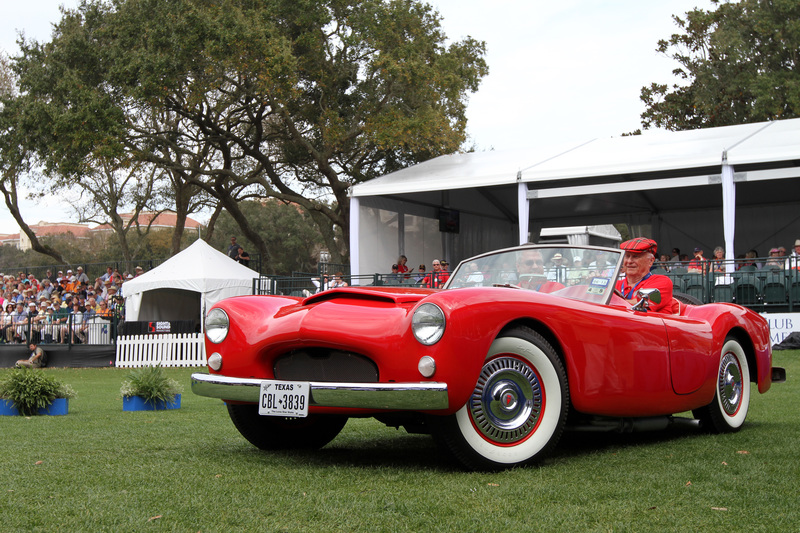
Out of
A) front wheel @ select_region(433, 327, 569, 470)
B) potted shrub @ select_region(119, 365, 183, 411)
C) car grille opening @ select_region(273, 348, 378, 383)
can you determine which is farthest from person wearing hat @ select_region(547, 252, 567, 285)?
potted shrub @ select_region(119, 365, 183, 411)

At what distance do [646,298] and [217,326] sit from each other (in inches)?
107

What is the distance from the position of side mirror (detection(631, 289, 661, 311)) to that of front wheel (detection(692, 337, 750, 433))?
0.95 metres

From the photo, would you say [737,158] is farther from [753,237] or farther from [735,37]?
[735,37]

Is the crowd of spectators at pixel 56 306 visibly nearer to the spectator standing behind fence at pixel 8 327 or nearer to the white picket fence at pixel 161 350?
the spectator standing behind fence at pixel 8 327

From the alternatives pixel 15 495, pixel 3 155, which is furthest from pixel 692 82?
pixel 15 495

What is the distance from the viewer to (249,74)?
950 inches

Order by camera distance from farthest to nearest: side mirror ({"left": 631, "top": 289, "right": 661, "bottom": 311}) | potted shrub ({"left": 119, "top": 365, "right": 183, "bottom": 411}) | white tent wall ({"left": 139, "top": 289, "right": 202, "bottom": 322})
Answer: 1. white tent wall ({"left": 139, "top": 289, "right": 202, "bottom": 322})
2. potted shrub ({"left": 119, "top": 365, "right": 183, "bottom": 411})
3. side mirror ({"left": 631, "top": 289, "right": 661, "bottom": 311})

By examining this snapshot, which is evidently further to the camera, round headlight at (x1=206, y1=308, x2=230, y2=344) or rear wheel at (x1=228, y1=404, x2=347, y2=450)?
rear wheel at (x1=228, y1=404, x2=347, y2=450)

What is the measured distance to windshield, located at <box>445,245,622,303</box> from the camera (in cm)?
519

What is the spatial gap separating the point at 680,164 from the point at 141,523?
16.3 metres

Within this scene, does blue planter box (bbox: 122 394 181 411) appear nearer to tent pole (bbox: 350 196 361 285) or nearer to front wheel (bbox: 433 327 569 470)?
front wheel (bbox: 433 327 569 470)

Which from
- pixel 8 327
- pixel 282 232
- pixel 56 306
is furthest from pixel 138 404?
pixel 282 232

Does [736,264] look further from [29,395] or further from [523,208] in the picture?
[29,395]

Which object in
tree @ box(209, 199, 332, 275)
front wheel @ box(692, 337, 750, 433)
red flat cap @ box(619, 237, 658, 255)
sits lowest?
front wheel @ box(692, 337, 750, 433)
